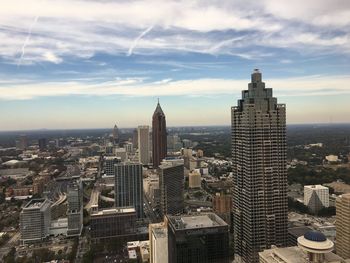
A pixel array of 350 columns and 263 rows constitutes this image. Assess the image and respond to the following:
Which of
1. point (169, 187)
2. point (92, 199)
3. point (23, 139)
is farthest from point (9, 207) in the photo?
point (23, 139)

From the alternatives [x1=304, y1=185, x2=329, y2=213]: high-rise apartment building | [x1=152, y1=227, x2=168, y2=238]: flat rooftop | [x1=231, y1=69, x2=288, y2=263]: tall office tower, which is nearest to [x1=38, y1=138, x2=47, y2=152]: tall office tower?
[x1=304, y1=185, x2=329, y2=213]: high-rise apartment building

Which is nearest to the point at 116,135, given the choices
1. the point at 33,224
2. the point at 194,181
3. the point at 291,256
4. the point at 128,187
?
the point at 194,181

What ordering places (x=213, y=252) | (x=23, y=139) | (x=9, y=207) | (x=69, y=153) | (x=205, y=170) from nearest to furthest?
(x=213, y=252) → (x=9, y=207) → (x=205, y=170) → (x=23, y=139) → (x=69, y=153)

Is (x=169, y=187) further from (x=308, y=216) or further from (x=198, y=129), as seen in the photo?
(x=198, y=129)

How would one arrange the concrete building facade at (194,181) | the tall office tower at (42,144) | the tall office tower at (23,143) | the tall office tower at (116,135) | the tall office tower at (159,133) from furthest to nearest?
the tall office tower at (116,135) → the tall office tower at (42,144) → the tall office tower at (23,143) → the tall office tower at (159,133) → the concrete building facade at (194,181)

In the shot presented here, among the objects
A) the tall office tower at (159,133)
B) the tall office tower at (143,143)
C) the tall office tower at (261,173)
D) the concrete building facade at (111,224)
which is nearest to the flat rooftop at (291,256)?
the tall office tower at (261,173)

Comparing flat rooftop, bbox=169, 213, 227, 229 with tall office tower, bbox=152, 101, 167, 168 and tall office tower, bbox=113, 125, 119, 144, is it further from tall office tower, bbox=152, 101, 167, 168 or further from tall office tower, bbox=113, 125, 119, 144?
tall office tower, bbox=113, 125, 119, 144

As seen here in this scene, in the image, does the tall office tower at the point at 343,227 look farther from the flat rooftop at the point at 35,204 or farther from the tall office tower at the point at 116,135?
the tall office tower at the point at 116,135
